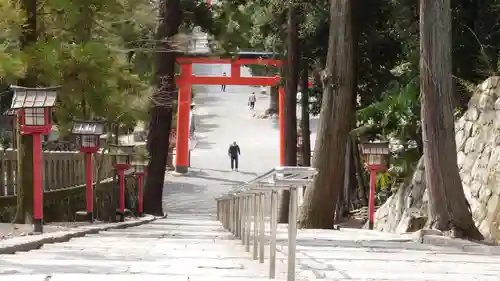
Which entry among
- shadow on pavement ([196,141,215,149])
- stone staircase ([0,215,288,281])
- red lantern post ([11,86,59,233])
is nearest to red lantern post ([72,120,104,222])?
red lantern post ([11,86,59,233])

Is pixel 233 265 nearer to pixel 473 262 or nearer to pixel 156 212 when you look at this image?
pixel 473 262

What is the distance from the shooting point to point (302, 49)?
65.8ft

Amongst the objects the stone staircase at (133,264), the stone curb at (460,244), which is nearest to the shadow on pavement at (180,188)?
the stone curb at (460,244)

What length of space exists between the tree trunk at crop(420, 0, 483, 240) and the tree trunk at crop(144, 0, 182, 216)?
10.3 meters

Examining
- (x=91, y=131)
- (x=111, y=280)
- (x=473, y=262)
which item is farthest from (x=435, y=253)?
(x=91, y=131)

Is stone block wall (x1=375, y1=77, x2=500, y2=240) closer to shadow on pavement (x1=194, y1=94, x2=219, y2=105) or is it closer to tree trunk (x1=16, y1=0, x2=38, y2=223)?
tree trunk (x1=16, y1=0, x2=38, y2=223)

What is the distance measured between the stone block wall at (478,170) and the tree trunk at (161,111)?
717 centimetres

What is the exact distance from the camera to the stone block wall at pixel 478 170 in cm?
1135

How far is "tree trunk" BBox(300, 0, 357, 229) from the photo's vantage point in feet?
43.9

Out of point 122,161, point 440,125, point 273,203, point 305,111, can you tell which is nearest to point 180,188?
point 305,111

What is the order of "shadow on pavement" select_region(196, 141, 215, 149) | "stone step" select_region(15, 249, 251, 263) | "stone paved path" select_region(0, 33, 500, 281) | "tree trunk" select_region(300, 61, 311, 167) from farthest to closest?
"shadow on pavement" select_region(196, 141, 215, 149)
"tree trunk" select_region(300, 61, 311, 167)
"stone step" select_region(15, 249, 251, 263)
"stone paved path" select_region(0, 33, 500, 281)

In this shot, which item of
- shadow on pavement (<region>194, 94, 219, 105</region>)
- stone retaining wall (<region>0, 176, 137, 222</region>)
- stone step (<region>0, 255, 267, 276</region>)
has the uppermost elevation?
shadow on pavement (<region>194, 94, 219, 105</region>)

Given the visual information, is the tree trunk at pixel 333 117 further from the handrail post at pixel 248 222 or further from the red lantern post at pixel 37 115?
the handrail post at pixel 248 222

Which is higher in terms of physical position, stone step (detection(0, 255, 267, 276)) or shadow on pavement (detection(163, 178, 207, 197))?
stone step (detection(0, 255, 267, 276))
